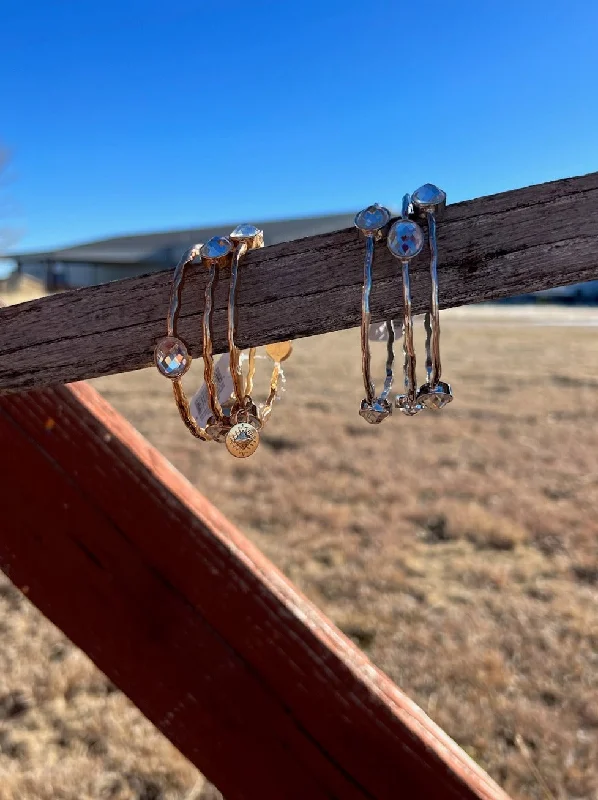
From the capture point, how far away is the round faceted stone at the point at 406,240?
57cm

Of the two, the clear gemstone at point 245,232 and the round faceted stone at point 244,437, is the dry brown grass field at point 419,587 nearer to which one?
the round faceted stone at point 244,437

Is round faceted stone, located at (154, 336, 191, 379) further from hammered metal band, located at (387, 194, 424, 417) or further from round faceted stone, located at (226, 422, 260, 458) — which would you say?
hammered metal band, located at (387, 194, 424, 417)

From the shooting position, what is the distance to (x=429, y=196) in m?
0.58

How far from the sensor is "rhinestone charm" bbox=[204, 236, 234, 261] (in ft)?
2.07

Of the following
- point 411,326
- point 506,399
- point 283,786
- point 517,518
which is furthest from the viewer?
point 506,399

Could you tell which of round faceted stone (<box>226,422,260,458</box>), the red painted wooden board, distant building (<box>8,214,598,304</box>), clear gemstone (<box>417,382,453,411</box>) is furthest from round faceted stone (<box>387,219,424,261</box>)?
distant building (<box>8,214,598,304</box>)

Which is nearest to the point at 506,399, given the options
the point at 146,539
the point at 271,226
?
the point at 146,539

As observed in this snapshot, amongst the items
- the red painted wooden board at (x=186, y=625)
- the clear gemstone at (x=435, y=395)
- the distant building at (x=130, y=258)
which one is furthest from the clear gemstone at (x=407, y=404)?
the distant building at (x=130, y=258)

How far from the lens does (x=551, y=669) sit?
2.20 meters

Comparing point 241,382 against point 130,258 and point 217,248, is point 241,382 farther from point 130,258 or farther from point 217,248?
point 130,258

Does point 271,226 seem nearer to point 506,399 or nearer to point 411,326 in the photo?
point 506,399

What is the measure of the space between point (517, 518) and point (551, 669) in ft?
4.27

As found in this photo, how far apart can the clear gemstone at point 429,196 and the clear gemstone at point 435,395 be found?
0.58ft

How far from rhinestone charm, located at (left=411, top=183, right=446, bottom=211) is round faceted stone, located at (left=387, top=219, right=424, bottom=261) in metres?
0.02
